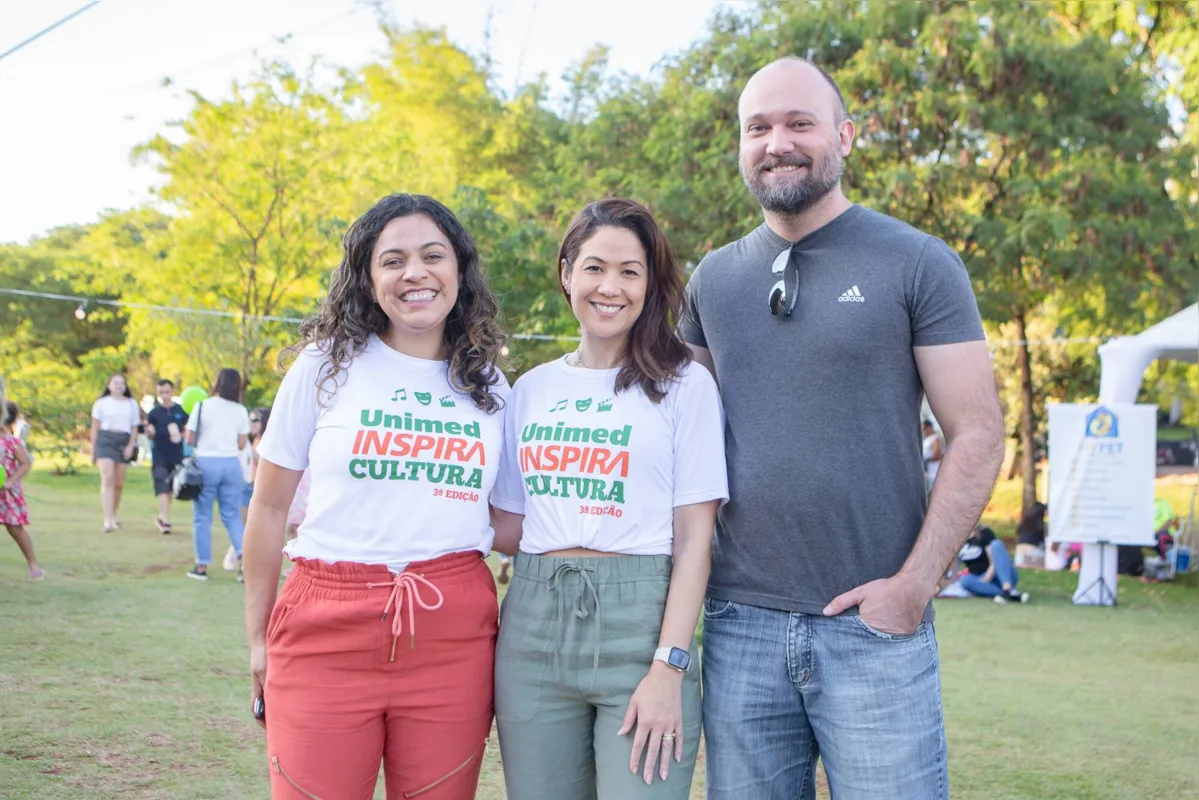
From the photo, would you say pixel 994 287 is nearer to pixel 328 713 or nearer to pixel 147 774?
pixel 147 774

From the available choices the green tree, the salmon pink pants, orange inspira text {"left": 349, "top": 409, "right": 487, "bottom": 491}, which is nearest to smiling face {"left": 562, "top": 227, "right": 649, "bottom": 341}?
orange inspira text {"left": 349, "top": 409, "right": 487, "bottom": 491}

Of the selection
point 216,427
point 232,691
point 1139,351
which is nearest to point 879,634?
point 232,691

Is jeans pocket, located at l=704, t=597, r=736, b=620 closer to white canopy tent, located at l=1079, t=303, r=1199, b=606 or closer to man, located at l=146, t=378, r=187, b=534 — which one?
white canopy tent, located at l=1079, t=303, r=1199, b=606

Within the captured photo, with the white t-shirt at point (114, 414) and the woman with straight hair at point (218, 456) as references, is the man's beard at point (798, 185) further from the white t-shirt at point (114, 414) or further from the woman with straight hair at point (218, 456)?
the white t-shirt at point (114, 414)

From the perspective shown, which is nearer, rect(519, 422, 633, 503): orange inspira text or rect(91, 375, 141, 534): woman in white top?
rect(519, 422, 633, 503): orange inspira text

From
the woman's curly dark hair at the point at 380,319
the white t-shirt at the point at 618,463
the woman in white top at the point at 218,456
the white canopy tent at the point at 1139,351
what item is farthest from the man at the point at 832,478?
the white canopy tent at the point at 1139,351

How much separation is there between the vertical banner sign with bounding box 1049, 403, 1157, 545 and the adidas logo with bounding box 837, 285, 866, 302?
8.11 m

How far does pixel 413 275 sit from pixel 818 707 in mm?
1350

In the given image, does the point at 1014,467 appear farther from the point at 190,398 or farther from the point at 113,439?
the point at 113,439

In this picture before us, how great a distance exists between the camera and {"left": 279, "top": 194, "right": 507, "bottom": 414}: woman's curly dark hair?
8.51ft

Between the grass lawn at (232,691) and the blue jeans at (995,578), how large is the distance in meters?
0.37

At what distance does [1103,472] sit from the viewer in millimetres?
9773

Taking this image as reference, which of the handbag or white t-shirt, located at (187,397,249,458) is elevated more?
white t-shirt, located at (187,397,249,458)

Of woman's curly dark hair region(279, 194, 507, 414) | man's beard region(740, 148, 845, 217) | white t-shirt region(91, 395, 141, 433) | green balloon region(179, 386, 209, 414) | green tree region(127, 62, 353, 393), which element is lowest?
white t-shirt region(91, 395, 141, 433)
